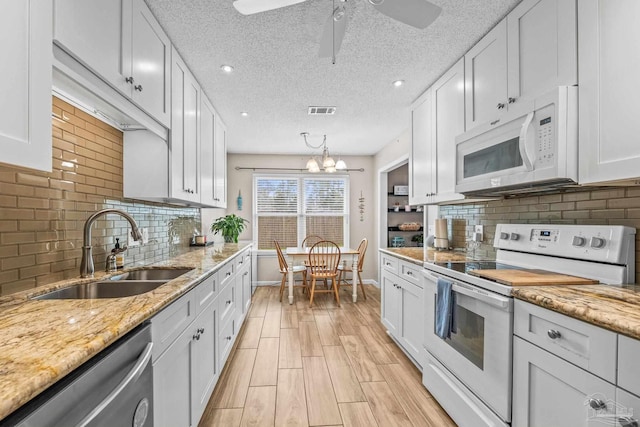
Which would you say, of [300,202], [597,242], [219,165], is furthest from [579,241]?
[300,202]

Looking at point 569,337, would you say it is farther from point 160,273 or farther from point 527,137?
point 160,273

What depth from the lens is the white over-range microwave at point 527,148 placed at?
1418 mm

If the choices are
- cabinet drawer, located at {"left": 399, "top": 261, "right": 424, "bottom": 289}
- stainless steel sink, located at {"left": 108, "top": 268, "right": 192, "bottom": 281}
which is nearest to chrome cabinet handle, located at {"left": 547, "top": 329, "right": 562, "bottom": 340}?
cabinet drawer, located at {"left": 399, "top": 261, "right": 424, "bottom": 289}

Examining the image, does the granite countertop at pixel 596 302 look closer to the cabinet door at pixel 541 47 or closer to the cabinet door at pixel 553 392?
the cabinet door at pixel 553 392

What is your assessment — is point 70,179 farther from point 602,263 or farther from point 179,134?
point 602,263

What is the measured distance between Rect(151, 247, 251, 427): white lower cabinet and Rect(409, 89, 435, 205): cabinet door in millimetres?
1907

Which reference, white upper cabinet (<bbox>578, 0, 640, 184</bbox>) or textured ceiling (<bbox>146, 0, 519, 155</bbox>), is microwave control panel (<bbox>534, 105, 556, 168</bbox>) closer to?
white upper cabinet (<bbox>578, 0, 640, 184</bbox>)

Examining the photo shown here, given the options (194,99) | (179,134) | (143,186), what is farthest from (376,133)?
(143,186)

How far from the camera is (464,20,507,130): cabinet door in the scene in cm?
186

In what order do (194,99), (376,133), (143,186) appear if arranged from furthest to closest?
(376,133)
(194,99)
(143,186)

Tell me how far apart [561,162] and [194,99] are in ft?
8.45

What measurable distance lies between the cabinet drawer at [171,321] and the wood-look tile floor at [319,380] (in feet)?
2.61

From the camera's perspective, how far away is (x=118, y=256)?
1.83m

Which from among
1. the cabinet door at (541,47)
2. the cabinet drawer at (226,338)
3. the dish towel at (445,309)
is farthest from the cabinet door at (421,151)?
the cabinet drawer at (226,338)
